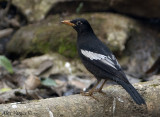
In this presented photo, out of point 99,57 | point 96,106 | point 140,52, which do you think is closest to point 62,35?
point 140,52

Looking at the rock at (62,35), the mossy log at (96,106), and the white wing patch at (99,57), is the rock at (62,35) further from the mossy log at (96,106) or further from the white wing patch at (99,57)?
the mossy log at (96,106)

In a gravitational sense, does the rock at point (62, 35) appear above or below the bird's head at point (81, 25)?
below

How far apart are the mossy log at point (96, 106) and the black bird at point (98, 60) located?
190mm

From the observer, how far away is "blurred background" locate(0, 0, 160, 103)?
7.05 meters

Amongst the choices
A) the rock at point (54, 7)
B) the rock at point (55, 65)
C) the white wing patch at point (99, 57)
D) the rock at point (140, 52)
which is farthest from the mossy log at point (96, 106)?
the rock at point (54, 7)

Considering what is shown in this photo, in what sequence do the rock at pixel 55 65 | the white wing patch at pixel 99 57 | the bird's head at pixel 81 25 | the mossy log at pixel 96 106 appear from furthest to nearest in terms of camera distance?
→ the rock at pixel 55 65
the bird's head at pixel 81 25
the white wing patch at pixel 99 57
the mossy log at pixel 96 106

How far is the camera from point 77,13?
28.2ft

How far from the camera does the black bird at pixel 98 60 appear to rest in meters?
4.46

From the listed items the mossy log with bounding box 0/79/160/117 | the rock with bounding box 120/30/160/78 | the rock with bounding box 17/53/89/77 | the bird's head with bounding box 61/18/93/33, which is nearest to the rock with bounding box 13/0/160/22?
the rock with bounding box 120/30/160/78

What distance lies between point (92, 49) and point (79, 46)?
0.89 feet

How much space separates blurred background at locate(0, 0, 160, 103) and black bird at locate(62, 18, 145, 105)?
1.40 m

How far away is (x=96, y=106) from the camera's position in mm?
4109

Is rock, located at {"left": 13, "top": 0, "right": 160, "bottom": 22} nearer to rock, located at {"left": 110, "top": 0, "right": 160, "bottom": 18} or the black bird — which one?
rock, located at {"left": 110, "top": 0, "right": 160, "bottom": 18}

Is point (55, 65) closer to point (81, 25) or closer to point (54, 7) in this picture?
point (54, 7)
